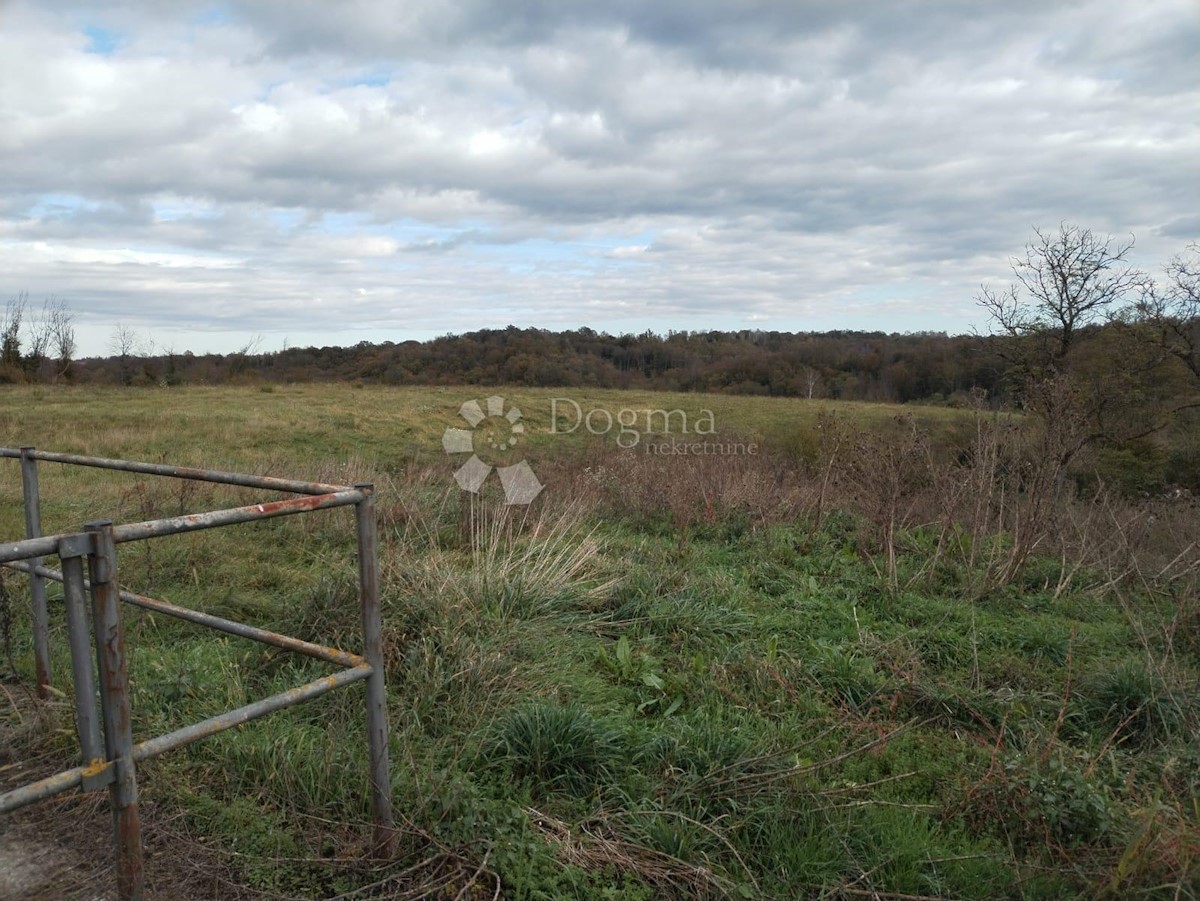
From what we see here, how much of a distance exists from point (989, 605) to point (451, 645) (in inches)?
185

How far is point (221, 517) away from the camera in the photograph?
2098mm

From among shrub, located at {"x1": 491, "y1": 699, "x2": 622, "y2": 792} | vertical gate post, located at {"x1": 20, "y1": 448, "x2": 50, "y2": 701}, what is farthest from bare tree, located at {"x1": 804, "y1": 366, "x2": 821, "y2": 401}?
vertical gate post, located at {"x1": 20, "y1": 448, "x2": 50, "y2": 701}

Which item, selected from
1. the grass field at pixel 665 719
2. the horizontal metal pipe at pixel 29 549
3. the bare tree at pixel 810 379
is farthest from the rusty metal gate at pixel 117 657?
the bare tree at pixel 810 379

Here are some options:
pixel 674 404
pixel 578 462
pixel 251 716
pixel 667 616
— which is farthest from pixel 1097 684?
pixel 674 404

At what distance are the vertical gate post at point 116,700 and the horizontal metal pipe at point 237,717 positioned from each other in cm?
5

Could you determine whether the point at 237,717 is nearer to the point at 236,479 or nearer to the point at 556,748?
the point at 236,479

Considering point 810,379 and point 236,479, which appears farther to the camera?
point 810,379

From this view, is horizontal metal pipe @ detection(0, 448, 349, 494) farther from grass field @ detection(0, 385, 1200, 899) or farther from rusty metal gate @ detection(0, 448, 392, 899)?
grass field @ detection(0, 385, 1200, 899)

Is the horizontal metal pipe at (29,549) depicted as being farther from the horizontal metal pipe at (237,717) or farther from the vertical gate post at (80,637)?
the horizontal metal pipe at (237,717)

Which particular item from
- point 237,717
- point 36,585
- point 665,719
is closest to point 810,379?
point 665,719

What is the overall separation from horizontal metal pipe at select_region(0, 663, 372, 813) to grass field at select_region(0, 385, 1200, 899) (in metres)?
0.71

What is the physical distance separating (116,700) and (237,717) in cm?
35

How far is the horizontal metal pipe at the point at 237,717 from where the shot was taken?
1.94m

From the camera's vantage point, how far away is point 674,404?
37.0 metres
